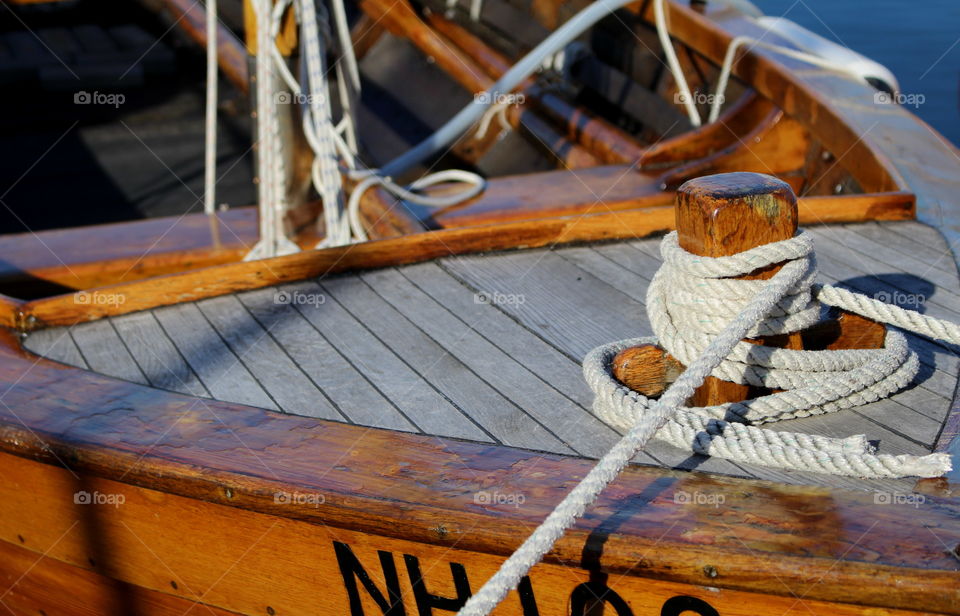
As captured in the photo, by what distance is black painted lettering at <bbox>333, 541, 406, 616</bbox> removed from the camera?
1570 millimetres

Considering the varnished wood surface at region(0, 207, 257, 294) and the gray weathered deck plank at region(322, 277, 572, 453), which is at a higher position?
the varnished wood surface at region(0, 207, 257, 294)

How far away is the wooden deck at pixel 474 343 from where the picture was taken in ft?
5.54

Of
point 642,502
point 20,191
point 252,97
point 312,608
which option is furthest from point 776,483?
point 20,191

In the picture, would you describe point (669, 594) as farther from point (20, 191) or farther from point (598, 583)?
point (20, 191)

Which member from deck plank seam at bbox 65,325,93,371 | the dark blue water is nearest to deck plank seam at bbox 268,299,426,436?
deck plank seam at bbox 65,325,93,371

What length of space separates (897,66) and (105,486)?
8.47 meters

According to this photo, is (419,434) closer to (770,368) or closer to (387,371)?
(387,371)

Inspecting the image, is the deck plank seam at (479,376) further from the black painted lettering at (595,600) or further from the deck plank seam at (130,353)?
the deck plank seam at (130,353)

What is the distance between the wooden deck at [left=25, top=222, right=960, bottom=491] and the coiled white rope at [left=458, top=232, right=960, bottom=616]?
0.16 ft

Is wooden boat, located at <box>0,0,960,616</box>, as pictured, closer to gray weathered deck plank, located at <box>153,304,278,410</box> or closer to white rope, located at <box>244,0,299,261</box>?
gray weathered deck plank, located at <box>153,304,278,410</box>

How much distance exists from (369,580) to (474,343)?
57cm

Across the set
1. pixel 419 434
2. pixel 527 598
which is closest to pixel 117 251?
pixel 419 434

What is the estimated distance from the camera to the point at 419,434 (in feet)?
5.49

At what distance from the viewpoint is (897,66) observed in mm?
8766
